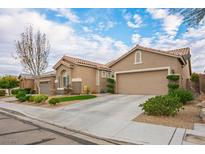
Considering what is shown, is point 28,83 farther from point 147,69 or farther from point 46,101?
point 147,69

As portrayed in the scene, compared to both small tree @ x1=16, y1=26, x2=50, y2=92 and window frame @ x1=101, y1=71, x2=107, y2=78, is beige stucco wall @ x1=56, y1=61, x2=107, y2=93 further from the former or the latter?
small tree @ x1=16, y1=26, x2=50, y2=92

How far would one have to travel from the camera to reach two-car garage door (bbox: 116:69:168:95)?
1605 cm

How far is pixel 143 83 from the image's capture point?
1717cm

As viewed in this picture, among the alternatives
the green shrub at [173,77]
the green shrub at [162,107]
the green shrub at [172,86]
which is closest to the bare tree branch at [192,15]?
the green shrub at [162,107]

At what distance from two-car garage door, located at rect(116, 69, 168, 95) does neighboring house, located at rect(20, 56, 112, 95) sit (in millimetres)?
3208

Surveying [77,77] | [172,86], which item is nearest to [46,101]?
[77,77]

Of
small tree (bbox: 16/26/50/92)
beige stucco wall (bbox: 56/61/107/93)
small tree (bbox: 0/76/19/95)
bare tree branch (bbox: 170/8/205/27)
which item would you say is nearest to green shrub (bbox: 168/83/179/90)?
bare tree branch (bbox: 170/8/205/27)

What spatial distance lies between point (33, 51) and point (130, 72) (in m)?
11.6

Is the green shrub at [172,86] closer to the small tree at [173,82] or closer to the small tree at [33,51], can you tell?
the small tree at [173,82]

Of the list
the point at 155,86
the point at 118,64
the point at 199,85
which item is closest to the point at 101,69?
the point at 118,64

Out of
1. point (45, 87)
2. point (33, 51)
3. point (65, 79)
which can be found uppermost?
point (33, 51)

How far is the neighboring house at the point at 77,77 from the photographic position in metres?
19.7
